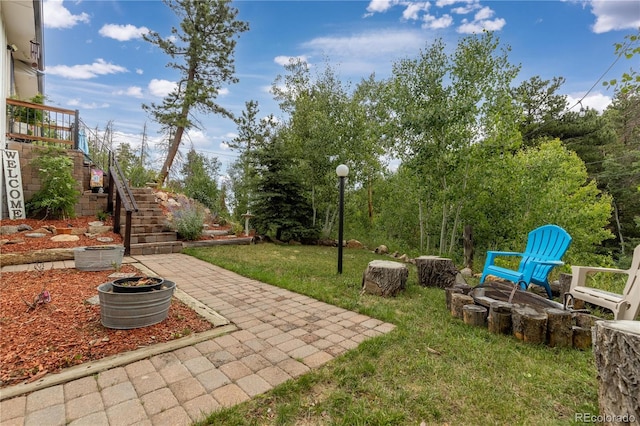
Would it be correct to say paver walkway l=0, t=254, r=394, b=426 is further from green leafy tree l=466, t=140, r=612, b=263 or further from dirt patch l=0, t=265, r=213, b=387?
green leafy tree l=466, t=140, r=612, b=263

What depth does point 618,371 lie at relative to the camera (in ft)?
4.50

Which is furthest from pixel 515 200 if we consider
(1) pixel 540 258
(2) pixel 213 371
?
(2) pixel 213 371

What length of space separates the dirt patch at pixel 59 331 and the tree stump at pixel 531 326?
2.67 meters

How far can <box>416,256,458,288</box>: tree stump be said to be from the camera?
4.16 metres

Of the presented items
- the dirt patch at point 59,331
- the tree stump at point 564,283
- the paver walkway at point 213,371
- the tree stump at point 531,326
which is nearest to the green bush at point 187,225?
the dirt patch at point 59,331

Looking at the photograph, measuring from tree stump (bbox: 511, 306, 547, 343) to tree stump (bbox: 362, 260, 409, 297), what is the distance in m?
1.37

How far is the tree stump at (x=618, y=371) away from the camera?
132cm

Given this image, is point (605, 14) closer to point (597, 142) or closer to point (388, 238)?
point (388, 238)

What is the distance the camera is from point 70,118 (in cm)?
725

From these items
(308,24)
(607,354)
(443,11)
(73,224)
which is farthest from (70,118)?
(607,354)

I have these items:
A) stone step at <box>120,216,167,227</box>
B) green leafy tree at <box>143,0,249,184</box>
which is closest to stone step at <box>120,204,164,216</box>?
stone step at <box>120,216,167,227</box>

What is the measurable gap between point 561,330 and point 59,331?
3.98 meters

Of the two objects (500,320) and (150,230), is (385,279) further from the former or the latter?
(150,230)

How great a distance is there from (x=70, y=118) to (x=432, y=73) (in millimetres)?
8868
